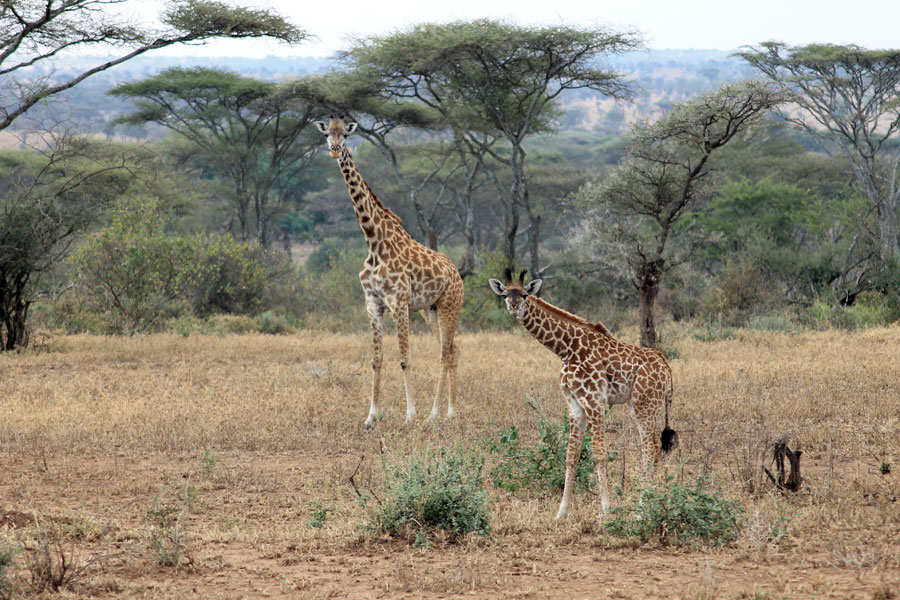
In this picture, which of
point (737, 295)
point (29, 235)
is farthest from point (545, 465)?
point (737, 295)

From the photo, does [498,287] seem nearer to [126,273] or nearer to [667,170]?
[667,170]

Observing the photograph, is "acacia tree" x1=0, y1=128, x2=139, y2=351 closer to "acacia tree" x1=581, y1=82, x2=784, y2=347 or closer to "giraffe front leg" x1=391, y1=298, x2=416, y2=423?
"giraffe front leg" x1=391, y1=298, x2=416, y2=423

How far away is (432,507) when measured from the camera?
566cm

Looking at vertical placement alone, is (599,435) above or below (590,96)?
below

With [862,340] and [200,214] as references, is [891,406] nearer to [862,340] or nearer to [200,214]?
[862,340]

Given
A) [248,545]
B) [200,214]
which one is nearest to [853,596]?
[248,545]

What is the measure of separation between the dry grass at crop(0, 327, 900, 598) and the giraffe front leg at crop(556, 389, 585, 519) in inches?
4.4

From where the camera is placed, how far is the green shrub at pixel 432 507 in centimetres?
553

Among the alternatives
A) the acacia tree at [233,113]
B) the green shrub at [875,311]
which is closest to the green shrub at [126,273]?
the acacia tree at [233,113]

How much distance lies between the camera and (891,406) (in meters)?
8.74

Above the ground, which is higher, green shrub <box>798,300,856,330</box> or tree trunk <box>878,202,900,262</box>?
tree trunk <box>878,202,900,262</box>

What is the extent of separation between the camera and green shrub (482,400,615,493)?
21.8 ft

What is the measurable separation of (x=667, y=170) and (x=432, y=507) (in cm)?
1033

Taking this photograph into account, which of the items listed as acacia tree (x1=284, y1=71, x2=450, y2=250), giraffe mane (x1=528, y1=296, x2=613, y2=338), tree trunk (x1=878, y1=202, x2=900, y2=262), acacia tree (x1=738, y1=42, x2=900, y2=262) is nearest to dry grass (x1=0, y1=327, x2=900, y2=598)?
giraffe mane (x1=528, y1=296, x2=613, y2=338)
